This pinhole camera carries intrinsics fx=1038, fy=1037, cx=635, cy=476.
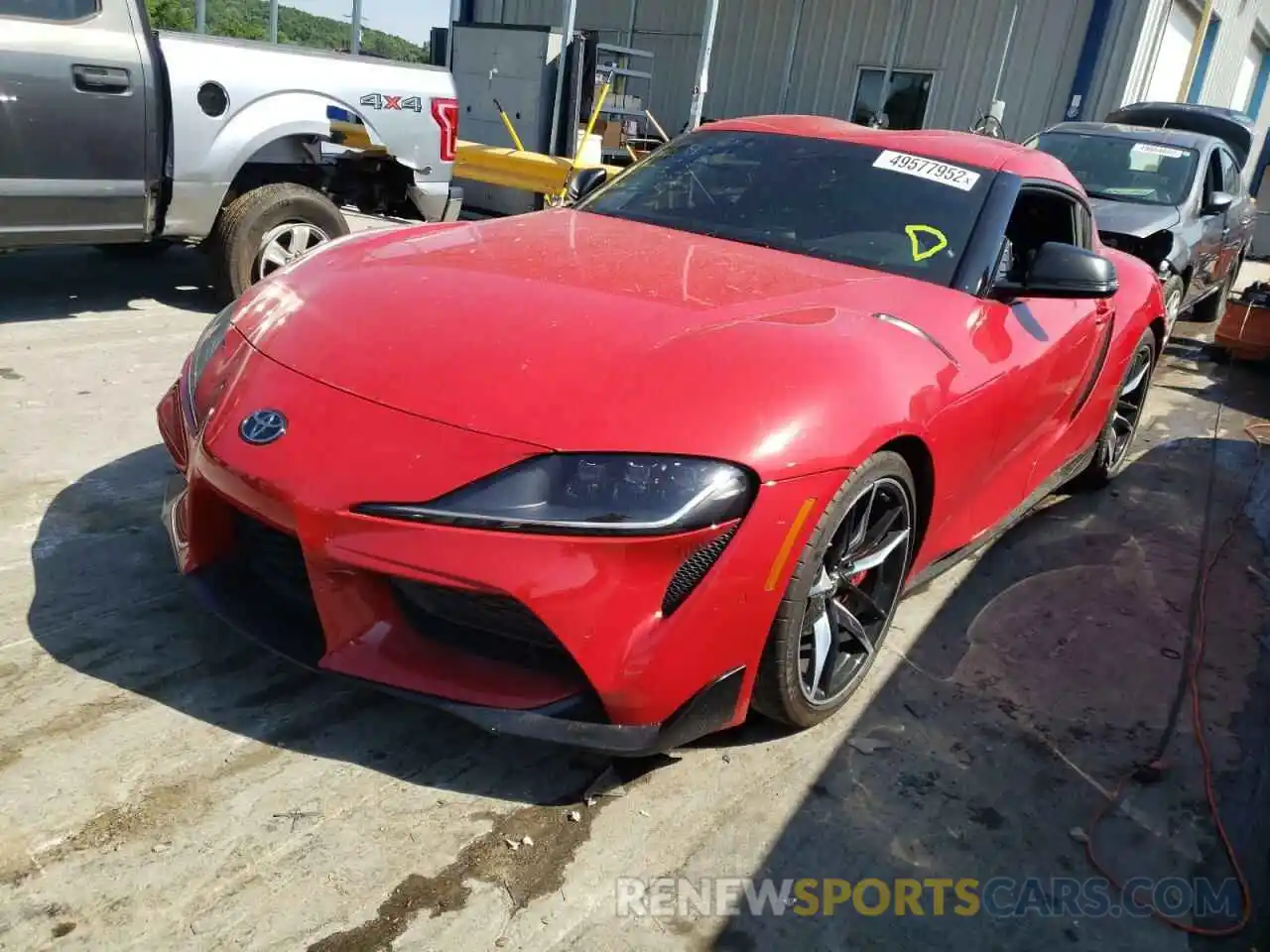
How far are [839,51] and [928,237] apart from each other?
14315 millimetres

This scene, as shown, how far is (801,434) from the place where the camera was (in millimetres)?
2217

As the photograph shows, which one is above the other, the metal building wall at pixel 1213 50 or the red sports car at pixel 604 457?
the metal building wall at pixel 1213 50

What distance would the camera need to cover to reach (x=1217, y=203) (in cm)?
765

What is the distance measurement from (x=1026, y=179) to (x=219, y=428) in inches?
107

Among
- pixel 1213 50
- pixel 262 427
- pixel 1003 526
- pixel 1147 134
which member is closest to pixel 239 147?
pixel 262 427

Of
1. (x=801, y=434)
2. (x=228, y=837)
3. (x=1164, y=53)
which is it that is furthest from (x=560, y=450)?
(x=1164, y=53)

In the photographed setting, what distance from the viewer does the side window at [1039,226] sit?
3.72 meters

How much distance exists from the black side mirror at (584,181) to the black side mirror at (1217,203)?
5.59 m

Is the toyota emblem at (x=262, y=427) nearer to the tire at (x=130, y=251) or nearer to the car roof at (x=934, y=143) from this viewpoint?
the car roof at (x=934, y=143)

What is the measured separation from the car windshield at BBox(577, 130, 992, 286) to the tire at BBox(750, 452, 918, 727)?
0.85 metres

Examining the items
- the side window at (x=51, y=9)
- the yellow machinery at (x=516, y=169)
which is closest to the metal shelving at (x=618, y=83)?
the yellow machinery at (x=516, y=169)

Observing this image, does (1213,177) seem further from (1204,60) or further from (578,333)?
(1204,60)

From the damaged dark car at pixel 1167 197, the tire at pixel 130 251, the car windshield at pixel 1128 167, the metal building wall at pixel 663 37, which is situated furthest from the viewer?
the metal building wall at pixel 663 37

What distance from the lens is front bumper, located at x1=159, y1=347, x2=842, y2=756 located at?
2.01 metres
